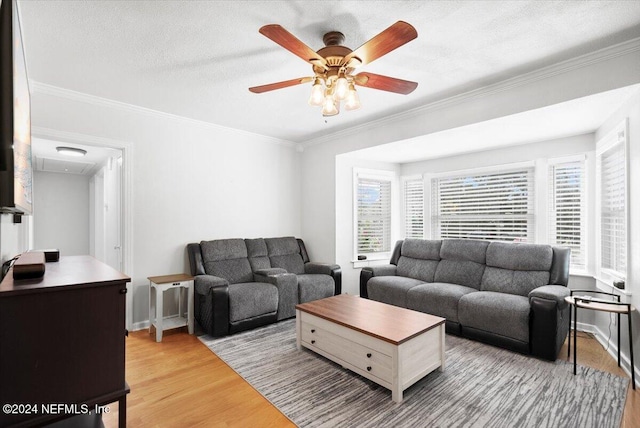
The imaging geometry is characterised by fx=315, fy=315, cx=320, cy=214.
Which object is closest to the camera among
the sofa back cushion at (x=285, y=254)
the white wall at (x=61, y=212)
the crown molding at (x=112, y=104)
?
the crown molding at (x=112, y=104)

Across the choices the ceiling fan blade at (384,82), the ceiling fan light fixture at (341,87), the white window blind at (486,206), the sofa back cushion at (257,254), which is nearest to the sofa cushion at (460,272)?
the white window blind at (486,206)

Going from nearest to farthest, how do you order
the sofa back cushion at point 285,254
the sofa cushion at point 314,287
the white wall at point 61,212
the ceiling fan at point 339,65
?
the ceiling fan at point 339,65, the sofa cushion at point 314,287, the sofa back cushion at point 285,254, the white wall at point 61,212

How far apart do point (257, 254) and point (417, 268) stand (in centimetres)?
226

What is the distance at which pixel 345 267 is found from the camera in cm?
493

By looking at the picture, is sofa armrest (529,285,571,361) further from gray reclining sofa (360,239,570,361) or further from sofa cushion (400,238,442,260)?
sofa cushion (400,238,442,260)

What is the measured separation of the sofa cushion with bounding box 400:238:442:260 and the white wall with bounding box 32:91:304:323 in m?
2.06

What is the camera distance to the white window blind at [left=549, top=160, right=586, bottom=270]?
3668 millimetres

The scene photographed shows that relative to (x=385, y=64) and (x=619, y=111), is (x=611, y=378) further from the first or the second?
(x=385, y=64)

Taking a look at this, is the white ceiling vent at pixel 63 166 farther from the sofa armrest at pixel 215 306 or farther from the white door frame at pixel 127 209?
the sofa armrest at pixel 215 306

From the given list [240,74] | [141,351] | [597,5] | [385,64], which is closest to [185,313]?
[141,351]

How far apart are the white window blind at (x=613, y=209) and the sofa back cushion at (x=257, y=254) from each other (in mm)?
Answer: 3876

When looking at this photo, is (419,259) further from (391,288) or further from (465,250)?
(391,288)

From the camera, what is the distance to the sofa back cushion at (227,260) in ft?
13.1

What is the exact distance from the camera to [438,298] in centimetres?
350
